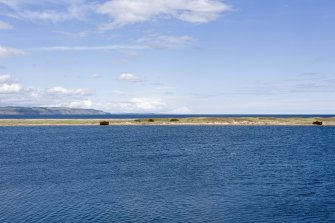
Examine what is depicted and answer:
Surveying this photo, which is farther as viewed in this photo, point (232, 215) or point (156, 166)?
point (156, 166)

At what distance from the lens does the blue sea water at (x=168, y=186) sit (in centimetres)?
4684

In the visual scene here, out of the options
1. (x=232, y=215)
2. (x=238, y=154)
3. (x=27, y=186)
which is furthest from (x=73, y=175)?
(x=238, y=154)

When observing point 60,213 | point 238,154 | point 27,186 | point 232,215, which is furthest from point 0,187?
point 238,154

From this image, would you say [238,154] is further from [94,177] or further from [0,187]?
[0,187]

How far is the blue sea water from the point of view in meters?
46.8

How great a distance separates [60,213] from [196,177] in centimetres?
2914

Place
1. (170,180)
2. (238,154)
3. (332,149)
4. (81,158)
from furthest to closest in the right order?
(332,149) < (238,154) < (81,158) < (170,180)

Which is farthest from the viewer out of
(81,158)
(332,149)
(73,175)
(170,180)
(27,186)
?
(332,149)

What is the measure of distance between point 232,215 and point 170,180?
22379 mm

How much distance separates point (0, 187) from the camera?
6272 cm

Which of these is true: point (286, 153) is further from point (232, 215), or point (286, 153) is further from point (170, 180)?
point (232, 215)

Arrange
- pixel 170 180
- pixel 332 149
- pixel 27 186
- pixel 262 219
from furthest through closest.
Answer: pixel 332 149 < pixel 170 180 < pixel 27 186 < pixel 262 219

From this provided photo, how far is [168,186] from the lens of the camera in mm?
62469

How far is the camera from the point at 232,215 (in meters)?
46.2
